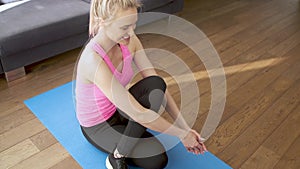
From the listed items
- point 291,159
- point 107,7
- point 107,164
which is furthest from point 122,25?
point 291,159

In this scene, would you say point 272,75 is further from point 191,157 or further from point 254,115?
point 191,157

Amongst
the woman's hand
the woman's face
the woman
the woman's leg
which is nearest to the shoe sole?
the woman

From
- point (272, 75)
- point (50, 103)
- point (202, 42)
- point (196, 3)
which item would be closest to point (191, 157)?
point (50, 103)

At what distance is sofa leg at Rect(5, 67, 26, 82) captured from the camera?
2.00 m

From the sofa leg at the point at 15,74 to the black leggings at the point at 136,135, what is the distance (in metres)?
0.86

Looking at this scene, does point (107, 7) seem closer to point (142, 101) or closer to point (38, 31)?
point (142, 101)

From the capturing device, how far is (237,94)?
2.02 m

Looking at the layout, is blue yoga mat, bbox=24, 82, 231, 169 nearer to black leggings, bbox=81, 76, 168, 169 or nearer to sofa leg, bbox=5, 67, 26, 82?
black leggings, bbox=81, 76, 168, 169

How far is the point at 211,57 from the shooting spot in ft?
7.97

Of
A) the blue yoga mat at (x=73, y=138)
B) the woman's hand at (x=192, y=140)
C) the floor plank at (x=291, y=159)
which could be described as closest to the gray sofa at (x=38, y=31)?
the blue yoga mat at (x=73, y=138)

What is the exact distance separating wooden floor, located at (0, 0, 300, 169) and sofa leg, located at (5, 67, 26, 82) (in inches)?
1.5

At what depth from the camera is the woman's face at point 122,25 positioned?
43.8 inches

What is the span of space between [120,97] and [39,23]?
1.10 m

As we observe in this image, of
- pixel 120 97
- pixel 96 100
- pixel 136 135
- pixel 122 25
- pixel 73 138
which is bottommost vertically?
pixel 73 138
